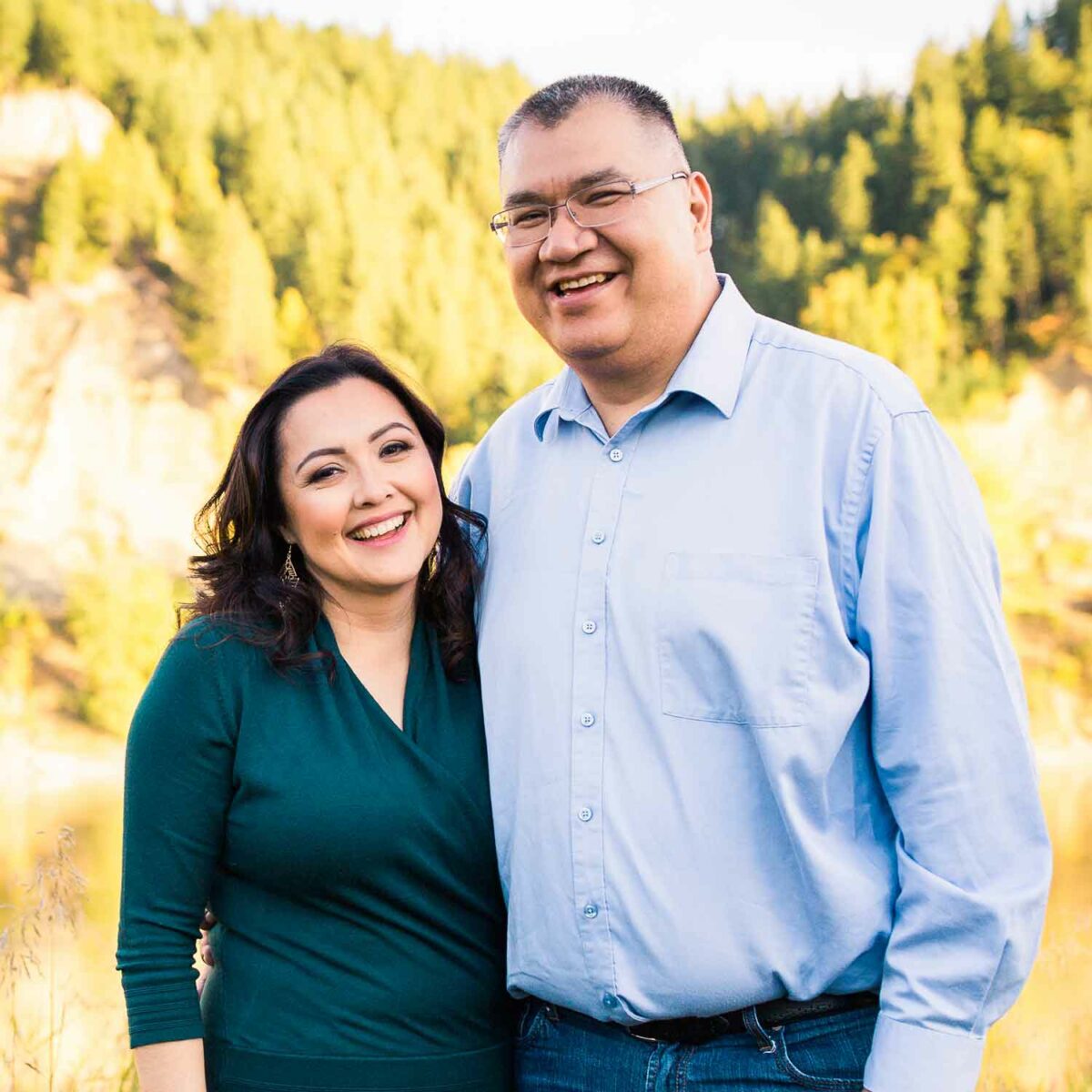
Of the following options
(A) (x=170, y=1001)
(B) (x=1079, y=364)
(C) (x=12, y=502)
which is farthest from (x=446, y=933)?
(B) (x=1079, y=364)

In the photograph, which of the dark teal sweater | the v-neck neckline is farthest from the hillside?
the dark teal sweater

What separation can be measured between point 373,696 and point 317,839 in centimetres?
20

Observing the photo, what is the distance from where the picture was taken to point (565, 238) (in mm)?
1529

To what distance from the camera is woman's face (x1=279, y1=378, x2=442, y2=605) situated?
1.60 m

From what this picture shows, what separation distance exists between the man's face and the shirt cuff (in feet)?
2.63

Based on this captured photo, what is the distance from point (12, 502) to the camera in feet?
27.1

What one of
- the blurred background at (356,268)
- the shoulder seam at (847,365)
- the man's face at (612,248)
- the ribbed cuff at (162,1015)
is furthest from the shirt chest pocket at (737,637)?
the blurred background at (356,268)

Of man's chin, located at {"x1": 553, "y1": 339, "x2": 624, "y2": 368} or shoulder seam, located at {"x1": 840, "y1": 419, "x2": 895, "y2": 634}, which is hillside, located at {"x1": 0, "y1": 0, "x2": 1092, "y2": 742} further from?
shoulder seam, located at {"x1": 840, "y1": 419, "x2": 895, "y2": 634}

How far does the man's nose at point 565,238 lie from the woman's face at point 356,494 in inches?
12.3

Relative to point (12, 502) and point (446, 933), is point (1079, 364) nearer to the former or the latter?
point (12, 502)

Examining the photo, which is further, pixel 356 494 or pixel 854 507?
pixel 356 494

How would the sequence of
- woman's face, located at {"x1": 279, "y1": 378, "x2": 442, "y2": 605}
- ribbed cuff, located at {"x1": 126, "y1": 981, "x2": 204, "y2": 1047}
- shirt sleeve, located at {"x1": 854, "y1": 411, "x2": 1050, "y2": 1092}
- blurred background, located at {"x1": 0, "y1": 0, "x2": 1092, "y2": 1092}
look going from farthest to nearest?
1. blurred background, located at {"x1": 0, "y1": 0, "x2": 1092, "y2": 1092}
2. woman's face, located at {"x1": 279, "y1": 378, "x2": 442, "y2": 605}
3. ribbed cuff, located at {"x1": 126, "y1": 981, "x2": 204, "y2": 1047}
4. shirt sleeve, located at {"x1": 854, "y1": 411, "x2": 1050, "y2": 1092}

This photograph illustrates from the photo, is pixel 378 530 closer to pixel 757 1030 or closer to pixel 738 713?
pixel 738 713

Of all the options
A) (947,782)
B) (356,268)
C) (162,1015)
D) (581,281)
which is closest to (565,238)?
(581,281)
